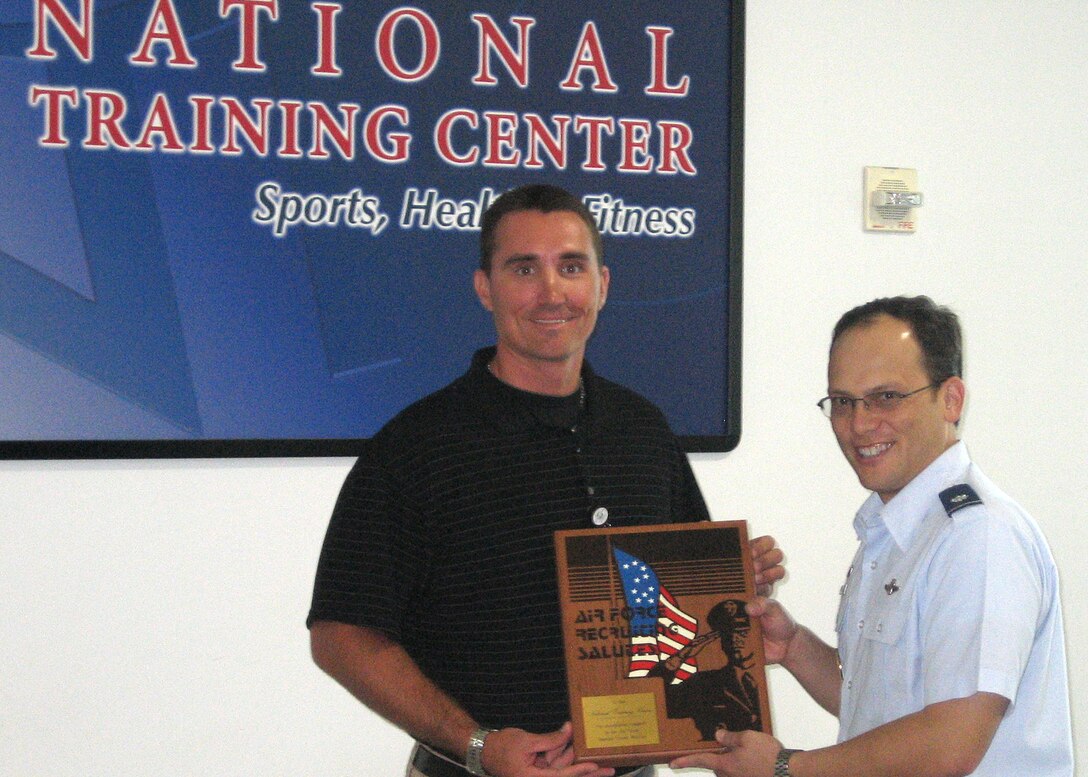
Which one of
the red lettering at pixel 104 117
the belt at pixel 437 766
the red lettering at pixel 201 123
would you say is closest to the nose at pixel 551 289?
the belt at pixel 437 766

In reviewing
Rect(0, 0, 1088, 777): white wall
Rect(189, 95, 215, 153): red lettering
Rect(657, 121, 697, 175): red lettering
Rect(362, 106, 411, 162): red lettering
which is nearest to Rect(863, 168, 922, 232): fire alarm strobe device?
Rect(0, 0, 1088, 777): white wall

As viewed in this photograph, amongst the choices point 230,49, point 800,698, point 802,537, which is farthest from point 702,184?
point 800,698

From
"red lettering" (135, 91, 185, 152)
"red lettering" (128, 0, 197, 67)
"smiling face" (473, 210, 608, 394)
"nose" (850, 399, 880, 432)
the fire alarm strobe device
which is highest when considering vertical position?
"red lettering" (128, 0, 197, 67)

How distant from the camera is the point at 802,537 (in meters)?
2.74

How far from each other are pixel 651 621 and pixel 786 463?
111cm

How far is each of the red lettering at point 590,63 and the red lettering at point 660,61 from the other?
0.10 m

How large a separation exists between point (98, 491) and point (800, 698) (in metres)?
1.66

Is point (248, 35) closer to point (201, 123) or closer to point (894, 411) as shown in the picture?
point (201, 123)

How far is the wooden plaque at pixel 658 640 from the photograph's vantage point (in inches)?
65.0

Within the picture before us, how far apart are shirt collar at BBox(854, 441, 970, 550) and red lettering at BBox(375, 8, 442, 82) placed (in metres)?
1.41

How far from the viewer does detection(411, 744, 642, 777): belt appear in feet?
5.66

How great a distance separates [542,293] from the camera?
1782mm

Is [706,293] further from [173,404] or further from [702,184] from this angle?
[173,404]

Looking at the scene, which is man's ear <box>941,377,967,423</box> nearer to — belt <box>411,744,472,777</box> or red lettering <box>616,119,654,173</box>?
belt <box>411,744,472,777</box>
